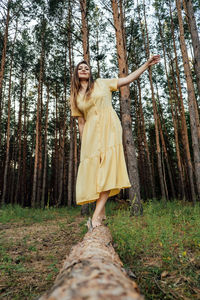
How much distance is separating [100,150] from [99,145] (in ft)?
0.22

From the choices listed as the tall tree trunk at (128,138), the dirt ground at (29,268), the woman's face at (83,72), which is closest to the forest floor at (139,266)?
the dirt ground at (29,268)

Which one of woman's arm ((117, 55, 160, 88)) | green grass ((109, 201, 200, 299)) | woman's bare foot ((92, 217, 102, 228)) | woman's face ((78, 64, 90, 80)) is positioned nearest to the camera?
green grass ((109, 201, 200, 299))

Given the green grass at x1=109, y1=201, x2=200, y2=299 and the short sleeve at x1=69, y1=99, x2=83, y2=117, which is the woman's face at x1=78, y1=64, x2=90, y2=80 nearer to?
the short sleeve at x1=69, y1=99, x2=83, y2=117

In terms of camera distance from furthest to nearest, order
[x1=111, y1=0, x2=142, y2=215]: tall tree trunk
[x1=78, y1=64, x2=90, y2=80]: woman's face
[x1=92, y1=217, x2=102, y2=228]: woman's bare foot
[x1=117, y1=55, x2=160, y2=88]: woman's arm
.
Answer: [x1=111, y1=0, x2=142, y2=215]: tall tree trunk, [x1=78, y1=64, x2=90, y2=80]: woman's face, [x1=117, y1=55, x2=160, y2=88]: woman's arm, [x1=92, y1=217, x2=102, y2=228]: woman's bare foot

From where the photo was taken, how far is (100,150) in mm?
2539

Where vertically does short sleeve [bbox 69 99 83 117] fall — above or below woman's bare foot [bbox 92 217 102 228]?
above

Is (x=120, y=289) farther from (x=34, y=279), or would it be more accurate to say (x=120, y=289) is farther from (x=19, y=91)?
(x=19, y=91)

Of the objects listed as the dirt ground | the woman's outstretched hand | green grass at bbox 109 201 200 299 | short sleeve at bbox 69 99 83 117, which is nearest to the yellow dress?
short sleeve at bbox 69 99 83 117

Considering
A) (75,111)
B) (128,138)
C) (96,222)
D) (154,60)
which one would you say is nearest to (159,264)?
(96,222)

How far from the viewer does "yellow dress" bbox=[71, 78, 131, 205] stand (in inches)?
95.9

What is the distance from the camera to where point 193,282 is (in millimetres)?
1423

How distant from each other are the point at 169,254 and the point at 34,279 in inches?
50.0

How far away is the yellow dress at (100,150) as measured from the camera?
7.99ft

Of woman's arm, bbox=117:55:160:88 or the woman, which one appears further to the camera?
woman's arm, bbox=117:55:160:88
